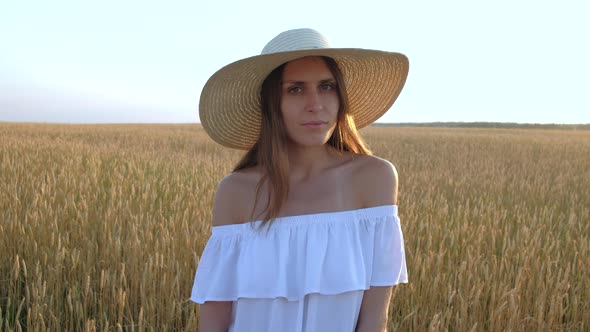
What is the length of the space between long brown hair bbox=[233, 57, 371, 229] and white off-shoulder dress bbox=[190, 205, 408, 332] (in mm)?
71

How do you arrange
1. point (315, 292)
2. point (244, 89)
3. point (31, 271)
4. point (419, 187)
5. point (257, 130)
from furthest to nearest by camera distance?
point (419, 187) → point (31, 271) → point (257, 130) → point (244, 89) → point (315, 292)

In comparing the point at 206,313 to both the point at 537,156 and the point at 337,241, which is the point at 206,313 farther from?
the point at 537,156

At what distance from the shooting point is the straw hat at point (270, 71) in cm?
147

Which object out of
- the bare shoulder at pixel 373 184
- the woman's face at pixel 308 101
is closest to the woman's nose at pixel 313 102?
the woman's face at pixel 308 101

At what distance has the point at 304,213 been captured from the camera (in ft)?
4.87

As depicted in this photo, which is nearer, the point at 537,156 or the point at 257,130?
the point at 257,130

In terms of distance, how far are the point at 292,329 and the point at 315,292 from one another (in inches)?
5.0

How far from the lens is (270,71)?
1532 mm

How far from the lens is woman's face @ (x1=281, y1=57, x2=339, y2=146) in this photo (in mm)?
1448

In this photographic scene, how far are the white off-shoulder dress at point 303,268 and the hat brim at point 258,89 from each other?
0.43 metres

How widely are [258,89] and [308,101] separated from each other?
0.26 m

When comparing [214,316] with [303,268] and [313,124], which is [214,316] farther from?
[313,124]

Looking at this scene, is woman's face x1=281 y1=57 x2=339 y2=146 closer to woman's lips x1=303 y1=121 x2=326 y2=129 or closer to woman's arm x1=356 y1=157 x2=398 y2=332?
woman's lips x1=303 y1=121 x2=326 y2=129

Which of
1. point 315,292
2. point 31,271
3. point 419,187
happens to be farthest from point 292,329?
point 419,187
